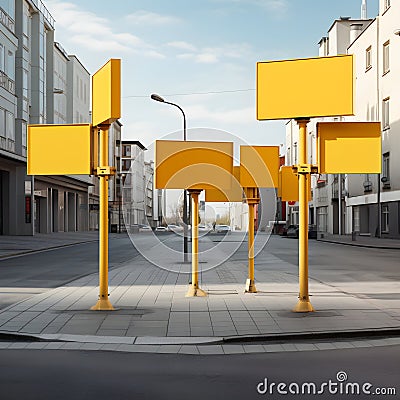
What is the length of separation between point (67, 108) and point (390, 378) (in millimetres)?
63729

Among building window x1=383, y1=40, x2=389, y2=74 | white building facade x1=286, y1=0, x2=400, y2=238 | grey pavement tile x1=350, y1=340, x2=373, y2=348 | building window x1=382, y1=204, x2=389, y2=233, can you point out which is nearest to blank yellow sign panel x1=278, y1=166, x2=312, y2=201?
grey pavement tile x1=350, y1=340, x2=373, y2=348

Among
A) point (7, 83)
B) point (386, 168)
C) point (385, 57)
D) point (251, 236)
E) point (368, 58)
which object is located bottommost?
point (251, 236)

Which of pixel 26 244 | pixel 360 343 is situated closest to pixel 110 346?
pixel 360 343

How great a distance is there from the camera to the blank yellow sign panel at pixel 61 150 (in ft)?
34.1

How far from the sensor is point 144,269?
63.7 ft

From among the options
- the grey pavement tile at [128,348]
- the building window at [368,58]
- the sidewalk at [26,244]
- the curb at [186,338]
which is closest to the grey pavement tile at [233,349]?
the curb at [186,338]

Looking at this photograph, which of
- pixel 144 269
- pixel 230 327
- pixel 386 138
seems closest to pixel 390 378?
pixel 230 327

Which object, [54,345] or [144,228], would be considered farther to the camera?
[144,228]

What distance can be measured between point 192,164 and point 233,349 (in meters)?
4.74

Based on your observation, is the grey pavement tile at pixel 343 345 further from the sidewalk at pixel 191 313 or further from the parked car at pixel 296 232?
the parked car at pixel 296 232

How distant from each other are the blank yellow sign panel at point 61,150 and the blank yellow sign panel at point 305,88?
275cm

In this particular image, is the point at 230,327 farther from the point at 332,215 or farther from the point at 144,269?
the point at 332,215

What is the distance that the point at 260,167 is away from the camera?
12859 mm

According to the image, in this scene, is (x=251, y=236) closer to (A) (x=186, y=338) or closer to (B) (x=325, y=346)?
(A) (x=186, y=338)
